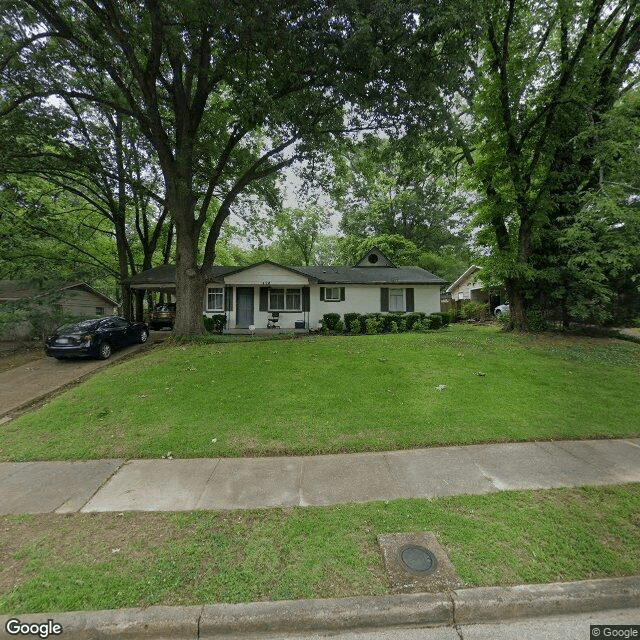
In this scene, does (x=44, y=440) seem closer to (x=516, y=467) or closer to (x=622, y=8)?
(x=516, y=467)

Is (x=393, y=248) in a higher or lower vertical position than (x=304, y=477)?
higher

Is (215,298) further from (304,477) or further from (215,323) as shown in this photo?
(304,477)

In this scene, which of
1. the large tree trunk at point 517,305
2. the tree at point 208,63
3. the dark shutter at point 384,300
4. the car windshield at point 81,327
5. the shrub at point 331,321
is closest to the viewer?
the tree at point 208,63

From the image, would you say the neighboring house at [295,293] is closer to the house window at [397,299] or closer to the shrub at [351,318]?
the house window at [397,299]

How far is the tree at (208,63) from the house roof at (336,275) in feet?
17.3

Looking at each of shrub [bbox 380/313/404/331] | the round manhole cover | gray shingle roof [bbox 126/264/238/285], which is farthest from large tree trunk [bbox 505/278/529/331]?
the round manhole cover

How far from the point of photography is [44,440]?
5.10m

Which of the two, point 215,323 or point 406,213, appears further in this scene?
point 406,213

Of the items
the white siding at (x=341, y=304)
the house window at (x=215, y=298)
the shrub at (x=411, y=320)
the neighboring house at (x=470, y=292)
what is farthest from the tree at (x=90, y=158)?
the neighboring house at (x=470, y=292)

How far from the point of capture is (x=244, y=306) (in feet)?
57.4

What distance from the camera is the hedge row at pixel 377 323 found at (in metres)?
16.2

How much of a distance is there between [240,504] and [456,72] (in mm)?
9872

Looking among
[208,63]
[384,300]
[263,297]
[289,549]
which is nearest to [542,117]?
[384,300]

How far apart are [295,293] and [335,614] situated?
16.1m
